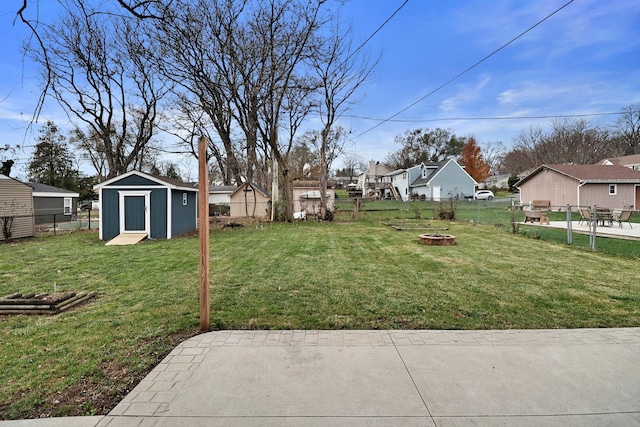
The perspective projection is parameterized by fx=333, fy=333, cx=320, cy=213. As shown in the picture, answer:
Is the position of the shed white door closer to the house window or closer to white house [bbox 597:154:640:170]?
the house window

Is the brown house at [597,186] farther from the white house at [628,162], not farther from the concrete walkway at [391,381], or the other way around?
the concrete walkway at [391,381]

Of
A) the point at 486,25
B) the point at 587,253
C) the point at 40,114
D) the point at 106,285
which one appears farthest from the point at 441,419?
the point at 486,25

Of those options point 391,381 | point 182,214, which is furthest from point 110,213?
point 391,381

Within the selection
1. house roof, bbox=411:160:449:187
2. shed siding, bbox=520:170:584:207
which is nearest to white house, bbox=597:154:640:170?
shed siding, bbox=520:170:584:207

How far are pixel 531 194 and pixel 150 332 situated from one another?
29150mm

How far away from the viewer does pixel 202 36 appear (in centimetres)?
1519

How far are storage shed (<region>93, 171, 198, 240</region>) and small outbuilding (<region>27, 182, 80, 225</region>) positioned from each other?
1101cm

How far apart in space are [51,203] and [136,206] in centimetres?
1466

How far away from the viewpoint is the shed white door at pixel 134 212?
12445mm

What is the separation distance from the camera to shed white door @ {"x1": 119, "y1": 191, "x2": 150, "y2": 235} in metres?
12.4

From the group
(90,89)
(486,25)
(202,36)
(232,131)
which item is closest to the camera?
(486,25)

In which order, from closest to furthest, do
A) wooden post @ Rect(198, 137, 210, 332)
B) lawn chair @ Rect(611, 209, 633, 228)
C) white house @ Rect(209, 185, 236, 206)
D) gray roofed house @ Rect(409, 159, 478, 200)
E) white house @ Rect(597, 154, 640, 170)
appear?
wooden post @ Rect(198, 137, 210, 332) → lawn chair @ Rect(611, 209, 633, 228) → white house @ Rect(209, 185, 236, 206) → white house @ Rect(597, 154, 640, 170) → gray roofed house @ Rect(409, 159, 478, 200)

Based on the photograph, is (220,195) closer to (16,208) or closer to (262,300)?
(16,208)

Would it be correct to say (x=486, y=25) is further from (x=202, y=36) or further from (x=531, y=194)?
(x=531, y=194)
